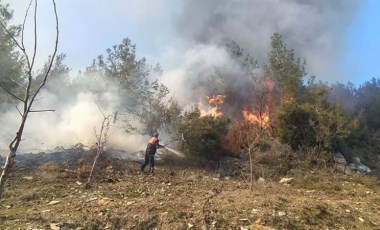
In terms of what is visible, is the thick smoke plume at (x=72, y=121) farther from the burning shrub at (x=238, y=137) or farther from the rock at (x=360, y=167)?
the rock at (x=360, y=167)

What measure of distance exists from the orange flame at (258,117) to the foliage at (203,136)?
7.65 ft

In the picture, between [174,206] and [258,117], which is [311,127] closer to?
[258,117]

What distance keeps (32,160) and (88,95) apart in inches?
491

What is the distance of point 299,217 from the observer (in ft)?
24.0

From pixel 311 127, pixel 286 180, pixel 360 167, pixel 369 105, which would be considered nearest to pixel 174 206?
pixel 286 180

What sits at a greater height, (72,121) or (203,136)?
(72,121)

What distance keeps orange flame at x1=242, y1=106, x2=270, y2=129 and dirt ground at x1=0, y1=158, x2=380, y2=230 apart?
22.9ft

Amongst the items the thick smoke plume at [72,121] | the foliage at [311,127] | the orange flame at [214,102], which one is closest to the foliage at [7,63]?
the thick smoke plume at [72,121]

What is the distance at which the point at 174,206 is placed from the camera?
24.6 ft

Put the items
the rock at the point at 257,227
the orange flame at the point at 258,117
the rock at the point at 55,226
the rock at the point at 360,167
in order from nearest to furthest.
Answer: the rock at the point at 55,226 → the rock at the point at 257,227 → the rock at the point at 360,167 → the orange flame at the point at 258,117

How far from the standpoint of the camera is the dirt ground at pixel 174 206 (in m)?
6.88

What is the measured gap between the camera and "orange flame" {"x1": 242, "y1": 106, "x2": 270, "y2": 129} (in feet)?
59.5

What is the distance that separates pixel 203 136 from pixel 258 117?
181 inches

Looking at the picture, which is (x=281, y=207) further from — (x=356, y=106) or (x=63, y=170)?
(x=356, y=106)
